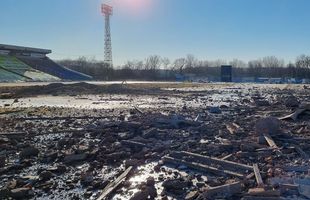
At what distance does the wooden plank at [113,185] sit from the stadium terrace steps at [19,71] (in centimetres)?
7087

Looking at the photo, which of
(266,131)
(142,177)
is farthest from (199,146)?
(142,177)

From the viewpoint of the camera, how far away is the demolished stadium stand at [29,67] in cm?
8059

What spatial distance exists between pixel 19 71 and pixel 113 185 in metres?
82.3

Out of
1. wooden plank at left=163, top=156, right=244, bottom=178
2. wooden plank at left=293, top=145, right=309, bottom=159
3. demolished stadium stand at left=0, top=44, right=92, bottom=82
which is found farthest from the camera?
demolished stadium stand at left=0, top=44, right=92, bottom=82

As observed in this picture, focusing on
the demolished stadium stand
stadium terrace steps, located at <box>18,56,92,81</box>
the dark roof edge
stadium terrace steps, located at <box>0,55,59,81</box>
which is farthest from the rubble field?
the dark roof edge

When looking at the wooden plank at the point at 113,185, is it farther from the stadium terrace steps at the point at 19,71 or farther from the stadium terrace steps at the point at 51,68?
the stadium terrace steps at the point at 51,68

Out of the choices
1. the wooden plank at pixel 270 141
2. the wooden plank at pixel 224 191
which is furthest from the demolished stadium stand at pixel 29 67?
the wooden plank at pixel 224 191

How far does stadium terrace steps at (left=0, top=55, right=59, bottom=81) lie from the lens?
78.6 metres

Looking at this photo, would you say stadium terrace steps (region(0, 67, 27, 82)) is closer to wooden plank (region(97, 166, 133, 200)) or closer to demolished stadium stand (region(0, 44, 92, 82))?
demolished stadium stand (region(0, 44, 92, 82))

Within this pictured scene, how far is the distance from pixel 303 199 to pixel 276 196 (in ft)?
1.56

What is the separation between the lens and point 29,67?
91875 mm

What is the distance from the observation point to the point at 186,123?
50.4 feet

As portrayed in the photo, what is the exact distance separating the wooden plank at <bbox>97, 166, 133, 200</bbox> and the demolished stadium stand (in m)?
71.5

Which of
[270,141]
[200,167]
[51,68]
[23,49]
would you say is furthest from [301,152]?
[23,49]
